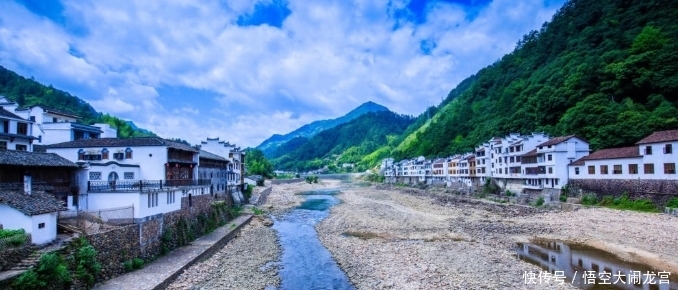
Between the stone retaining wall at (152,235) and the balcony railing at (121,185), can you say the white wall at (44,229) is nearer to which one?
the stone retaining wall at (152,235)

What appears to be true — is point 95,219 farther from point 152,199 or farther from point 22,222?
point 22,222

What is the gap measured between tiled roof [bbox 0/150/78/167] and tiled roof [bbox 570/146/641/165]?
45765mm

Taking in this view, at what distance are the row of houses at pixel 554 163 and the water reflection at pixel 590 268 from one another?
15.7m

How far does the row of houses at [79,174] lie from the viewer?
1490 cm

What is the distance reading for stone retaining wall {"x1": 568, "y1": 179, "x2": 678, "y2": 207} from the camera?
32.0 metres

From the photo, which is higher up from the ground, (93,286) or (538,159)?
(538,159)

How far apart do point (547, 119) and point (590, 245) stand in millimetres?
43269

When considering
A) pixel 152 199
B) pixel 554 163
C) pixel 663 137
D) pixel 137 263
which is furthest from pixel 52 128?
pixel 663 137

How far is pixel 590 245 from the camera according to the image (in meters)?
25.3

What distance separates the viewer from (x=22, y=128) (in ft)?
80.7

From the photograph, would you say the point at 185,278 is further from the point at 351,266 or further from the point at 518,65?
the point at 518,65

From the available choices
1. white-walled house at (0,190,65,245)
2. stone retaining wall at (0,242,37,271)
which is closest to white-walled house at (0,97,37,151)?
white-walled house at (0,190,65,245)

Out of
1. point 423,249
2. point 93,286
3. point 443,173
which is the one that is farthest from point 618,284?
point 443,173

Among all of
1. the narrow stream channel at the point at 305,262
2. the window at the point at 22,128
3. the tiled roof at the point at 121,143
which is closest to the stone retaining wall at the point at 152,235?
the tiled roof at the point at 121,143
